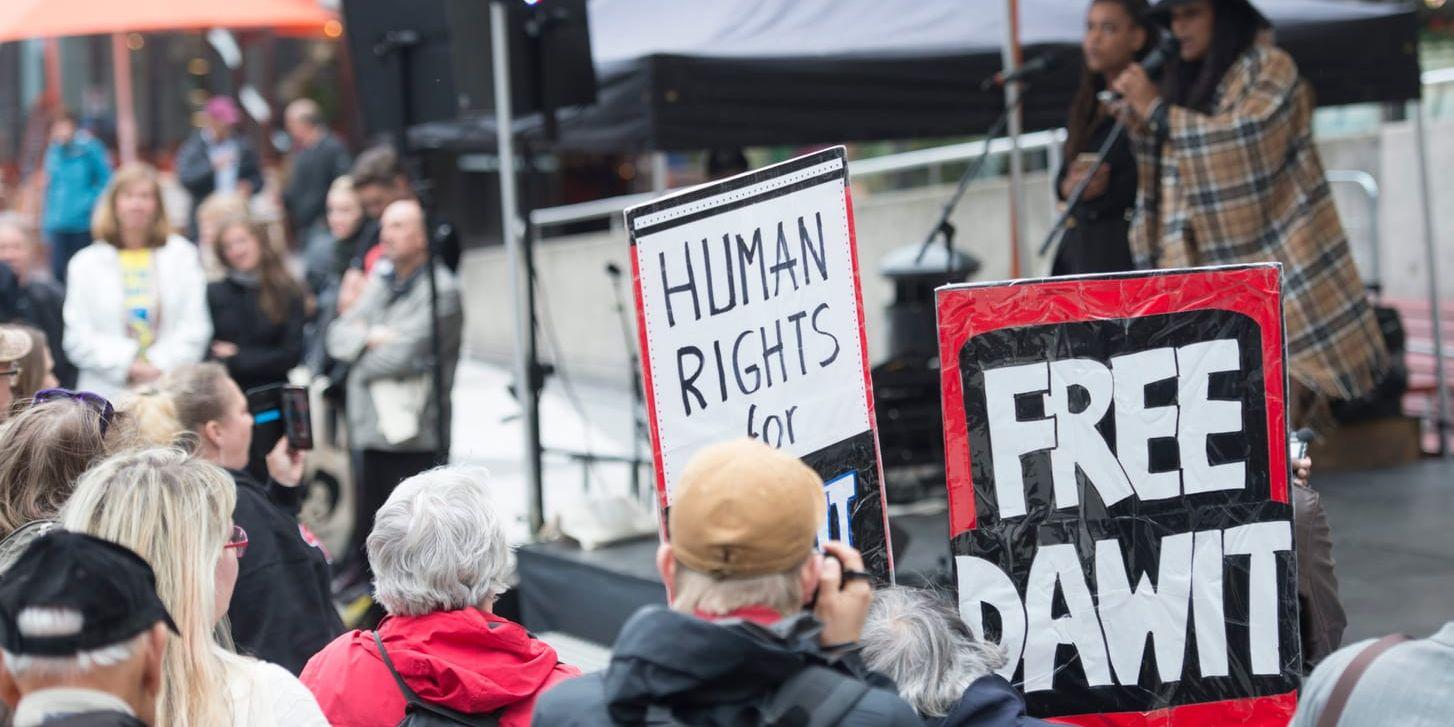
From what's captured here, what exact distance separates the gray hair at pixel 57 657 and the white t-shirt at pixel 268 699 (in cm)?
48

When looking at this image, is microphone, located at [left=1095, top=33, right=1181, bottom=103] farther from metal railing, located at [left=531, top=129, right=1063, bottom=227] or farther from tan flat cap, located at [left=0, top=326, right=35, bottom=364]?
tan flat cap, located at [left=0, top=326, right=35, bottom=364]

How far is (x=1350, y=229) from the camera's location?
10695 mm

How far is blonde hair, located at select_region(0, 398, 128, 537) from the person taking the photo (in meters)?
3.47

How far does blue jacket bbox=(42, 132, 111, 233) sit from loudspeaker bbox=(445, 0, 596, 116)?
623 centimetres

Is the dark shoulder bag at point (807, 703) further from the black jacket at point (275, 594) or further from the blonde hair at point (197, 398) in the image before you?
the blonde hair at point (197, 398)

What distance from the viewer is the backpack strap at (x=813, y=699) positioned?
2135 mm

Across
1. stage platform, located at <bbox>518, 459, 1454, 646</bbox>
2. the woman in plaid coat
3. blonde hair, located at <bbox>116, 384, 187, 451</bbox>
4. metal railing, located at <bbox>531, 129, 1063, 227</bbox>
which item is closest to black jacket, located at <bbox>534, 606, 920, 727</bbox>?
blonde hair, located at <bbox>116, 384, 187, 451</bbox>

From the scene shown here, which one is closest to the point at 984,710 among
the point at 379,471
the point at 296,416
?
the point at 296,416

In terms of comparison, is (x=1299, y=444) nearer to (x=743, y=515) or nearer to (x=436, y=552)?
(x=436, y=552)

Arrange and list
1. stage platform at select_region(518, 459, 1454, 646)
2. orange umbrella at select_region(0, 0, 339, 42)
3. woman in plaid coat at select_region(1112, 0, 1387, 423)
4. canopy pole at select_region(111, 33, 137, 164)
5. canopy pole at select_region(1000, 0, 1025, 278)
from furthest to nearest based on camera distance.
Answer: canopy pole at select_region(111, 33, 137, 164) < orange umbrella at select_region(0, 0, 339, 42) < canopy pole at select_region(1000, 0, 1025, 278) < woman in plaid coat at select_region(1112, 0, 1387, 423) < stage platform at select_region(518, 459, 1454, 646)

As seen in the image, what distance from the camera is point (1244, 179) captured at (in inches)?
257

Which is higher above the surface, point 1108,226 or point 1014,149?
point 1014,149

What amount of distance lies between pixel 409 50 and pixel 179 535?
5173mm

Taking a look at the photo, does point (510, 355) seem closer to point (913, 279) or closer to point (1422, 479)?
point (913, 279)
